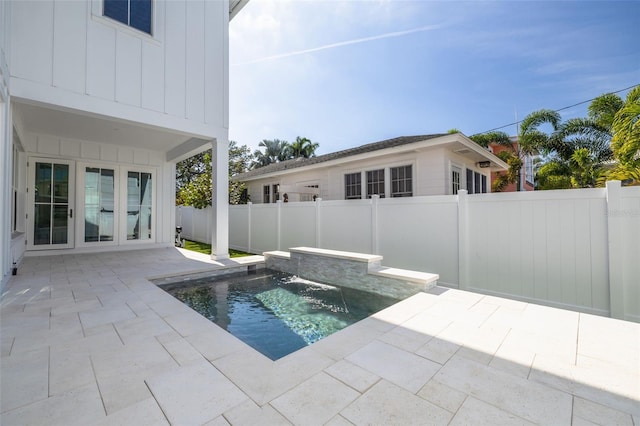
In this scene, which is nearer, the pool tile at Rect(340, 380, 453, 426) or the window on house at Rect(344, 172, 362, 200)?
the pool tile at Rect(340, 380, 453, 426)

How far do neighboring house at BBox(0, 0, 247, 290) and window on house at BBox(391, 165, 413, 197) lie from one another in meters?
5.04

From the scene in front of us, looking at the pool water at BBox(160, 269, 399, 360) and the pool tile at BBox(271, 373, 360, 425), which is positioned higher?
the pool tile at BBox(271, 373, 360, 425)

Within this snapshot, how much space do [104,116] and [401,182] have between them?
7.57 meters

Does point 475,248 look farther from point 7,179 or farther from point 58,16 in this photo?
point 58,16

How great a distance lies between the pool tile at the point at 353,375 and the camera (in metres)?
1.94

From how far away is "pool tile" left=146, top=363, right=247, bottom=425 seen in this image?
1642mm

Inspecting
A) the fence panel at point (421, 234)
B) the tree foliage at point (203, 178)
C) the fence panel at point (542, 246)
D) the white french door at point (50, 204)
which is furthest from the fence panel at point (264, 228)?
the fence panel at point (542, 246)

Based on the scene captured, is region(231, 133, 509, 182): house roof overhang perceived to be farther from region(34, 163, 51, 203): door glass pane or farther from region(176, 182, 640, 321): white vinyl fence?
region(34, 163, 51, 203): door glass pane

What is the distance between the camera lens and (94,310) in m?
3.49

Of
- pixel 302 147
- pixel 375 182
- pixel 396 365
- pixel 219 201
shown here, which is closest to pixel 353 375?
pixel 396 365

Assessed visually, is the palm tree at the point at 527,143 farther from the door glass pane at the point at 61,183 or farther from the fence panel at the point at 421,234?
the door glass pane at the point at 61,183

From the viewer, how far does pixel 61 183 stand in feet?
26.5

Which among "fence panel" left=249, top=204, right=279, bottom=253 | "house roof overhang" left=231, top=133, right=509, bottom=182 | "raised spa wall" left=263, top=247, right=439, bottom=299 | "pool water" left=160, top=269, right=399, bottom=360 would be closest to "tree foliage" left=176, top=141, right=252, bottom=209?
"fence panel" left=249, top=204, right=279, bottom=253

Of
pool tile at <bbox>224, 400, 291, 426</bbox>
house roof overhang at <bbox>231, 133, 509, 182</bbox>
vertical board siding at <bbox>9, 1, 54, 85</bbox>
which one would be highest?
vertical board siding at <bbox>9, 1, 54, 85</bbox>
